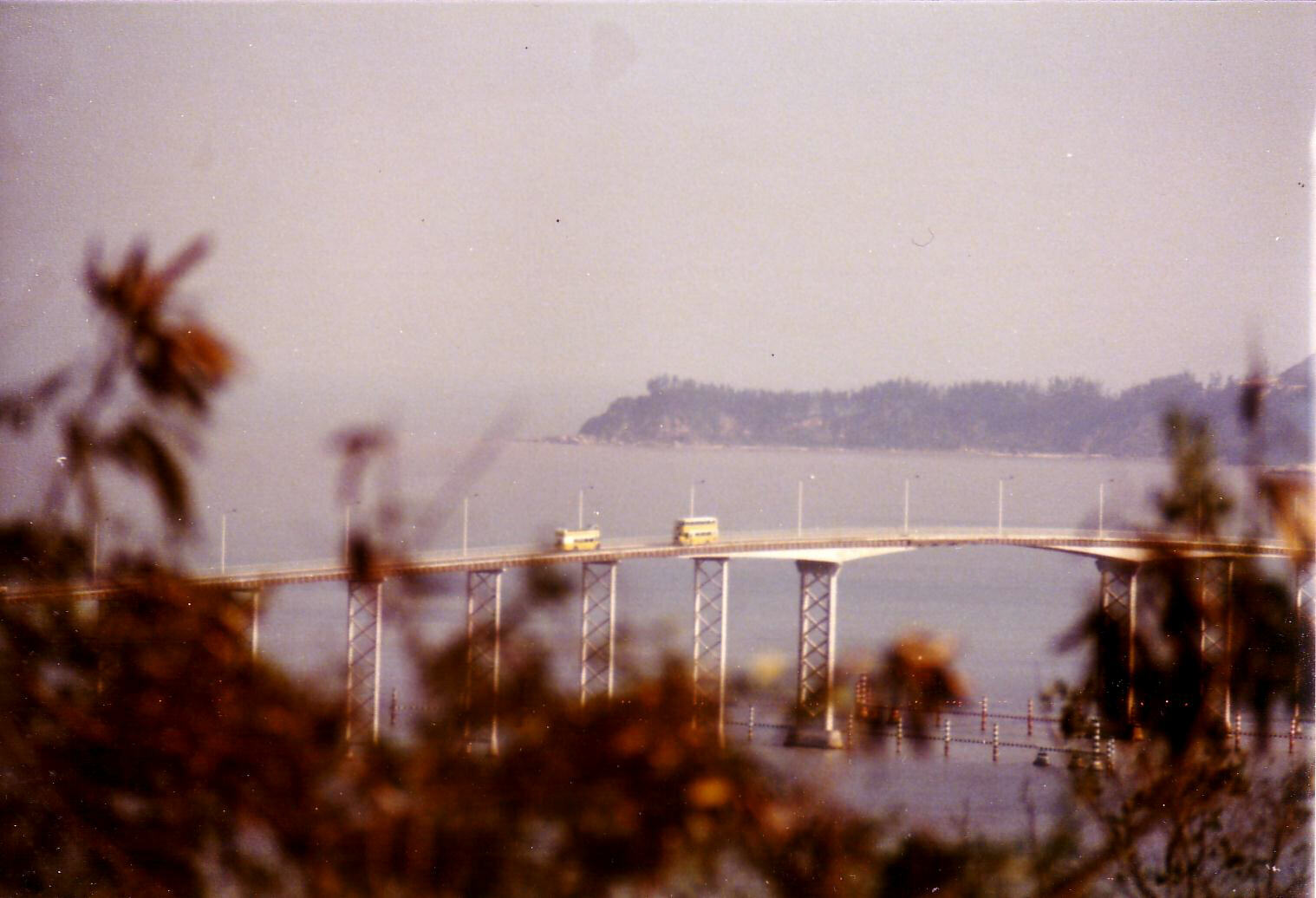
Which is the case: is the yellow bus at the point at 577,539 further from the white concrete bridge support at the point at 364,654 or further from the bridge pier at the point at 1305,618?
the bridge pier at the point at 1305,618

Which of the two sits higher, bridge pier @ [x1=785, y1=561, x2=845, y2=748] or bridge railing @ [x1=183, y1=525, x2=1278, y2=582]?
bridge railing @ [x1=183, y1=525, x2=1278, y2=582]

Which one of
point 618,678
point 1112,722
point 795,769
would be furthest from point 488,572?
point 1112,722

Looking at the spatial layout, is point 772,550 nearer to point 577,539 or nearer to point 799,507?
point 799,507

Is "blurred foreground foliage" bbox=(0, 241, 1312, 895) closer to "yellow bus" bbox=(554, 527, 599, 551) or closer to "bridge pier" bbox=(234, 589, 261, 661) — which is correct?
"bridge pier" bbox=(234, 589, 261, 661)

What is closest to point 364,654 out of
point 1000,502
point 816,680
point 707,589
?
point 816,680

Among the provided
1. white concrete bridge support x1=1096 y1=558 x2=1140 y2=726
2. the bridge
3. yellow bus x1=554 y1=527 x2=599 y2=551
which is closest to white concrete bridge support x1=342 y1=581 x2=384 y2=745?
the bridge
